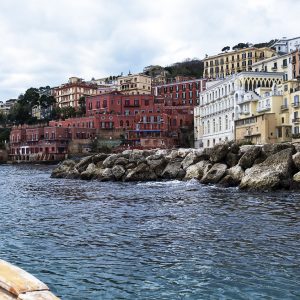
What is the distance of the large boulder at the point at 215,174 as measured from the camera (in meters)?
40.4

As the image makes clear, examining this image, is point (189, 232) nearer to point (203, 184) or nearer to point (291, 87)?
point (203, 184)

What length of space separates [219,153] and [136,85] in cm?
9636

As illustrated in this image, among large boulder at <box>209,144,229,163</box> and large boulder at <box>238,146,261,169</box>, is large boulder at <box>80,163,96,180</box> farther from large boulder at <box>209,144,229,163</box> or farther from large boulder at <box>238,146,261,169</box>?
large boulder at <box>238,146,261,169</box>

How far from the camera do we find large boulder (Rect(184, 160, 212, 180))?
44.4 metres

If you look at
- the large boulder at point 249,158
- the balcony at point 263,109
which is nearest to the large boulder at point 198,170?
the large boulder at point 249,158

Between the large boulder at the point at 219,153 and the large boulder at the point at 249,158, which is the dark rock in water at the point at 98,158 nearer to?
the large boulder at the point at 219,153

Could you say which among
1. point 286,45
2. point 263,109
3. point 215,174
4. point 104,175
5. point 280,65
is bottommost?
point 104,175

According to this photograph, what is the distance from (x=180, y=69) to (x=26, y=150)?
305 ft

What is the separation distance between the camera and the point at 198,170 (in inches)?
1789

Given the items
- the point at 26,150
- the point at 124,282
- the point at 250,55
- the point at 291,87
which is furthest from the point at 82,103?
the point at 124,282

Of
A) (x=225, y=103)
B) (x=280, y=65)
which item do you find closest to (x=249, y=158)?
(x=225, y=103)

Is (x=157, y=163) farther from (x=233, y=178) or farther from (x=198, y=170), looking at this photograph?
(x=233, y=178)

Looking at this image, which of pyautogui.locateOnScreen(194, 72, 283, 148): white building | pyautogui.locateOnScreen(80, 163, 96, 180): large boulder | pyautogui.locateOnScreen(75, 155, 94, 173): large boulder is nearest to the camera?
pyautogui.locateOnScreen(80, 163, 96, 180): large boulder

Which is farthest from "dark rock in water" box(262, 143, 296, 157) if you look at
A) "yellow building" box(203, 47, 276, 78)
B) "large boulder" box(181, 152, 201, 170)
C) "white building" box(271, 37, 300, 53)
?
"white building" box(271, 37, 300, 53)
